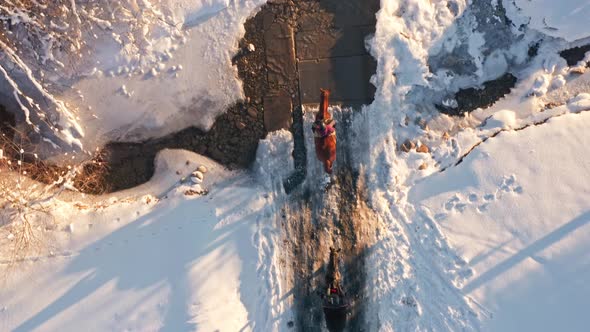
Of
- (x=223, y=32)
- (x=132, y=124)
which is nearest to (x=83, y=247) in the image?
(x=132, y=124)

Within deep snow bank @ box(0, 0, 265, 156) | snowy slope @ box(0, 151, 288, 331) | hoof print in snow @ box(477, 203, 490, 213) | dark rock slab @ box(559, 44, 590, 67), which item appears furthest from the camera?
dark rock slab @ box(559, 44, 590, 67)

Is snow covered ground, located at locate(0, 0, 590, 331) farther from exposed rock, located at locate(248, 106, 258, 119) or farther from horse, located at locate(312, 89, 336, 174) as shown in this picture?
horse, located at locate(312, 89, 336, 174)

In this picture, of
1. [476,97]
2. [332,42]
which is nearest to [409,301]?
[476,97]

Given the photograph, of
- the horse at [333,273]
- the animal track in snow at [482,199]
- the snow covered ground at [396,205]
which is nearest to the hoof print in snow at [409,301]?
the snow covered ground at [396,205]

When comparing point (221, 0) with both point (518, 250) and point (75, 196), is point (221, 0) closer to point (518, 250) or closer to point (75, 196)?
point (75, 196)

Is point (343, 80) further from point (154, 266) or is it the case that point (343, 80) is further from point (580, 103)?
point (154, 266)

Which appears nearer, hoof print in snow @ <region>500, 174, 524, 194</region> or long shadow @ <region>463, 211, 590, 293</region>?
long shadow @ <region>463, 211, 590, 293</region>

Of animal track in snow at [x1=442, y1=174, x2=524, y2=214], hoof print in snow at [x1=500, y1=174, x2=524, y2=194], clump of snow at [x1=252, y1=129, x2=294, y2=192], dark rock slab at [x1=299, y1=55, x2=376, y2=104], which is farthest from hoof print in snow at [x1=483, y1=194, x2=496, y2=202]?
clump of snow at [x1=252, y1=129, x2=294, y2=192]
